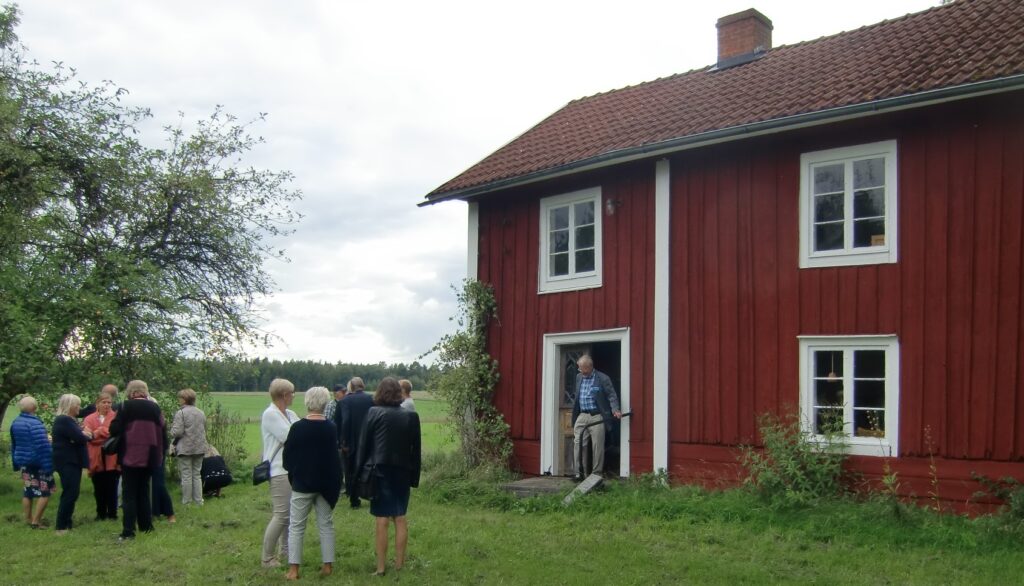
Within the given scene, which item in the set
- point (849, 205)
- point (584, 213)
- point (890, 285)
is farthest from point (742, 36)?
point (890, 285)

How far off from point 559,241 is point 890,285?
5181 mm

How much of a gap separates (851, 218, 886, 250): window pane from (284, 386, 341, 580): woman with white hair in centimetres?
658

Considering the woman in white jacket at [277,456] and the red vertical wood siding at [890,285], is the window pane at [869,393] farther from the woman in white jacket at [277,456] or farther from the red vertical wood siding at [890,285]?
the woman in white jacket at [277,456]

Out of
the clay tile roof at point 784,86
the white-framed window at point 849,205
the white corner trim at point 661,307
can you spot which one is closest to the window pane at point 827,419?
the white-framed window at point 849,205

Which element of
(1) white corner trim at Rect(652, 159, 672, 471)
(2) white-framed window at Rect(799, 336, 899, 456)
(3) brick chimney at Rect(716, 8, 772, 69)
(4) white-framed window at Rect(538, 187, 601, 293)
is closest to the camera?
(2) white-framed window at Rect(799, 336, 899, 456)

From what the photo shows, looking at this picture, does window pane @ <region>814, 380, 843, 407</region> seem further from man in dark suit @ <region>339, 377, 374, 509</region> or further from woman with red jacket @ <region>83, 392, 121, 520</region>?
woman with red jacket @ <region>83, 392, 121, 520</region>

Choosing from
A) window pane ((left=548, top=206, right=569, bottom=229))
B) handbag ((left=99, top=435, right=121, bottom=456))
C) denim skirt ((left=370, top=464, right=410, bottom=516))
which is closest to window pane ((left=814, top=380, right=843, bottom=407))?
window pane ((left=548, top=206, right=569, bottom=229))

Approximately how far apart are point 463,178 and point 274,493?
8149 mm

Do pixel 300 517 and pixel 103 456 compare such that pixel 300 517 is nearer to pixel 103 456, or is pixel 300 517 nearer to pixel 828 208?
pixel 103 456

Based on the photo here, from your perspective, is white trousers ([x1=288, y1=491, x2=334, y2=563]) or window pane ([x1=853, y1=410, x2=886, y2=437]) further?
window pane ([x1=853, y1=410, x2=886, y2=437])

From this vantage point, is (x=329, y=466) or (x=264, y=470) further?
(x=264, y=470)

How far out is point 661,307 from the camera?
499 inches

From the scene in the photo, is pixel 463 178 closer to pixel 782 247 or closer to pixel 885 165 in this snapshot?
pixel 782 247

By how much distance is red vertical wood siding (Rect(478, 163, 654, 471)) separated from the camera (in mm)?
12992
